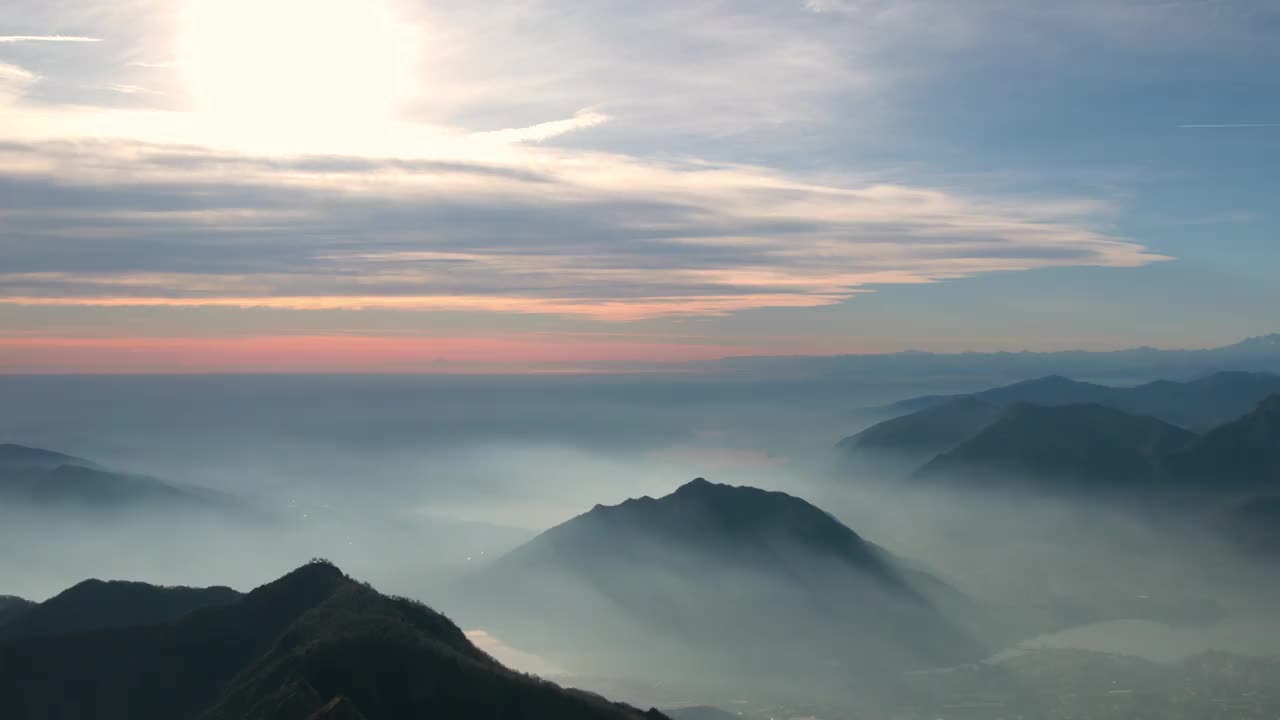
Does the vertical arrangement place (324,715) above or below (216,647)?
above

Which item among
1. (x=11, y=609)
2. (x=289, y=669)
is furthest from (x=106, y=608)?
(x=289, y=669)

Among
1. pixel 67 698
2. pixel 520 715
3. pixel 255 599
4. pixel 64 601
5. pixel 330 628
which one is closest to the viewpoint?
pixel 520 715

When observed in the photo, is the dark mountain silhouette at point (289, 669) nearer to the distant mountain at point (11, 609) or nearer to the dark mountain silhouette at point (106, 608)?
the dark mountain silhouette at point (106, 608)

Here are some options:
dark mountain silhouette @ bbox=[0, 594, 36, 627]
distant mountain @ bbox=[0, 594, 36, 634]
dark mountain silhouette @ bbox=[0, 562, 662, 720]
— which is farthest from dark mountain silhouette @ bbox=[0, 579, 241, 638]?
dark mountain silhouette @ bbox=[0, 562, 662, 720]

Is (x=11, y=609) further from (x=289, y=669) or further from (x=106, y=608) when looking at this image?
(x=289, y=669)

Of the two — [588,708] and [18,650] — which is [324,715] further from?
[18,650]

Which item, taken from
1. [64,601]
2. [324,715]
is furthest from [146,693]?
[324,715]
